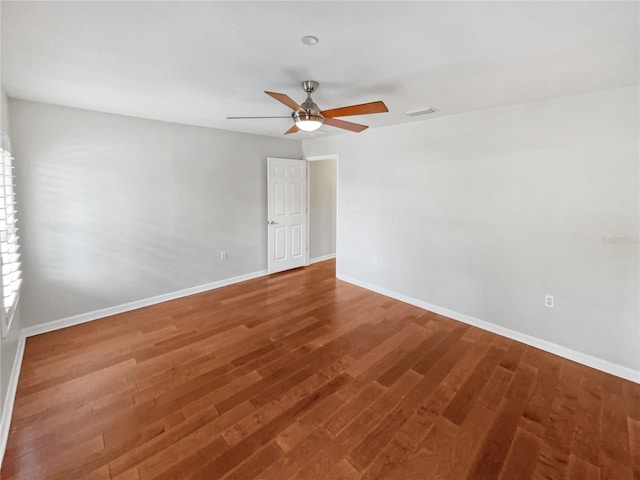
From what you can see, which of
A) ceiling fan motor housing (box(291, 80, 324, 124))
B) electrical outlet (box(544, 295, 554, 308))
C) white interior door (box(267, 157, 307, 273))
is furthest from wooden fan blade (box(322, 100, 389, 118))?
white interior door (box(267, 157, 307, 273))

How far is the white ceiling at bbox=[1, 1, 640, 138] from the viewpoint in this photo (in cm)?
147

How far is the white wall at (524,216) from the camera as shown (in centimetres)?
250

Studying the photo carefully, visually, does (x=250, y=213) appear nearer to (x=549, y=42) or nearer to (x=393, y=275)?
(x=393, y=275)

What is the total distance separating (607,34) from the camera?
165 centimetres

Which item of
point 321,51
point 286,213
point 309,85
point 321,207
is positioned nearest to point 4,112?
point 309,85

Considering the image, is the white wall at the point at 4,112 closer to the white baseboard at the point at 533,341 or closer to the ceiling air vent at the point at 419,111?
the ceiling air vent at the point at 419,111

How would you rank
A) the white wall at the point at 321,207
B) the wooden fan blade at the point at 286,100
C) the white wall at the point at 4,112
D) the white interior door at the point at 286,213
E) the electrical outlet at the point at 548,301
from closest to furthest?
the wooden fan blade at the point at 286,100 → the white wall at the point at 4,112 → the electrical outlet at the point at 548,301 → the white interior door at the point at 286,213 → the white wall at the point at 321,207

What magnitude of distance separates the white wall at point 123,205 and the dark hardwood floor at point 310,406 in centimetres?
59

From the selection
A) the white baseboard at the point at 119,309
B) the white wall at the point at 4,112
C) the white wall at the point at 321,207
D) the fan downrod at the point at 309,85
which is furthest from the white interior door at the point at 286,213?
the white wall at the point at 4,112

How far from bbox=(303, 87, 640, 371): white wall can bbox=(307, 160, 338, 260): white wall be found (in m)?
1.68

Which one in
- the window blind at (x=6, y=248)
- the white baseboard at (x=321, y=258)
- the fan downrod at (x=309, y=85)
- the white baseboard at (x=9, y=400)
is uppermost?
the fan downrod at (x=309, y=85)

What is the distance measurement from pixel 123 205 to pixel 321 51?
10.0 feet

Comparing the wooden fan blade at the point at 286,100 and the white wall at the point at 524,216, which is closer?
the wooden fan blade at the point at 286,100

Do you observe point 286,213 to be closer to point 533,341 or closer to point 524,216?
point 524,216
